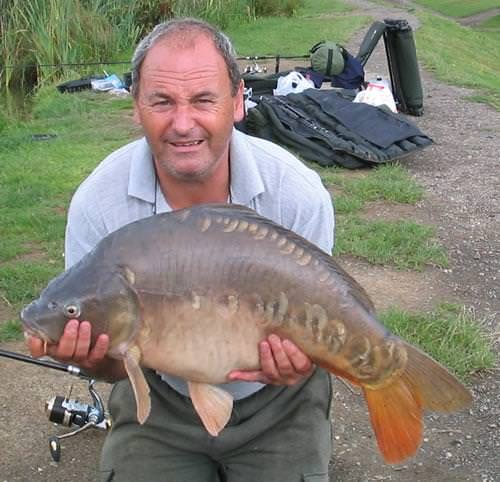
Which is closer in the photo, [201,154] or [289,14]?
[201,154]

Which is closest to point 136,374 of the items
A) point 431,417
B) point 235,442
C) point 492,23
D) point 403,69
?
point 235,442

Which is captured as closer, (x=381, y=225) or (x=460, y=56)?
(x=381, y=225)

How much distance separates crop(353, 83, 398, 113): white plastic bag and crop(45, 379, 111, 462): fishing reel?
15.6 feet

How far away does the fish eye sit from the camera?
6.10 ft

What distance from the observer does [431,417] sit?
322 cm

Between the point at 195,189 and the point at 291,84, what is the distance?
18.5 feet

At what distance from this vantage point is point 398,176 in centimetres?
614

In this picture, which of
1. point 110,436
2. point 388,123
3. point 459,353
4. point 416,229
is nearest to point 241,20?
point 388,123

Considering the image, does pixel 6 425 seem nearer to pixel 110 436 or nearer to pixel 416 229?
pixel 110 436

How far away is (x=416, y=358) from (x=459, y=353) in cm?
163

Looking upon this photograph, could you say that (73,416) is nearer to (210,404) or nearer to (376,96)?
(210,404)

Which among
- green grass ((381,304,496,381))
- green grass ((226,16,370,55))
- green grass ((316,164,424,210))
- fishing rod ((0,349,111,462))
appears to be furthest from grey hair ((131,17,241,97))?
green grass ((226,16,370,55))

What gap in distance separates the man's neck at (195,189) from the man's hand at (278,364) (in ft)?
1.59

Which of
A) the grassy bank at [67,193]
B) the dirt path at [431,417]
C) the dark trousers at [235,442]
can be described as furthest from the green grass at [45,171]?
the dark trousers at [235,442]
